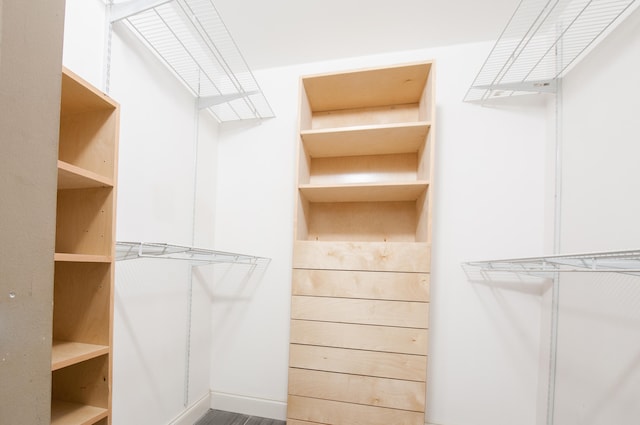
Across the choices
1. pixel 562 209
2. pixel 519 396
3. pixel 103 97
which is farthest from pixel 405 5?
pixel 519 396

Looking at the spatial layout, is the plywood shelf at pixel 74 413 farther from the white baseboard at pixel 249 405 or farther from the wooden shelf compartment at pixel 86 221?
the white baseboard at pixel 249 405

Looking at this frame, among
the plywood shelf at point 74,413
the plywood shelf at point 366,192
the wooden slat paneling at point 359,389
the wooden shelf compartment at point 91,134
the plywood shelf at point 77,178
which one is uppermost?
the wooden shelf compartment at point 91,134

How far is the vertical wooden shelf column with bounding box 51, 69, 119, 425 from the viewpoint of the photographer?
2.52 feet

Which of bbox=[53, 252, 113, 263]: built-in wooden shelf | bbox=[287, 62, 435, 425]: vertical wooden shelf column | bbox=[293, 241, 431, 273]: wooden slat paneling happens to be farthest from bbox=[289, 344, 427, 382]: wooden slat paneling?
bbox=[53, 252, 113, 263]: built-in wooden shelf

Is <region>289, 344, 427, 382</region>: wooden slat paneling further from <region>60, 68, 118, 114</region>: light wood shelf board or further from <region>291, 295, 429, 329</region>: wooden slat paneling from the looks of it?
<region>60, 68, 118, 114</region>: light wood shelf board

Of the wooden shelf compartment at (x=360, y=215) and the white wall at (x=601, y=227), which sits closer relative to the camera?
the white wall at (x=601, y=227)

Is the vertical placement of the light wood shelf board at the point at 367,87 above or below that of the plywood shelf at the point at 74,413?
above

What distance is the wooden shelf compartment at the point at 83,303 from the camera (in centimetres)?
78

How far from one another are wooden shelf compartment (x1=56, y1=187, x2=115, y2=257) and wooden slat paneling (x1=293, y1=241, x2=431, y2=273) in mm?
725

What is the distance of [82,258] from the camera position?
2.33ft

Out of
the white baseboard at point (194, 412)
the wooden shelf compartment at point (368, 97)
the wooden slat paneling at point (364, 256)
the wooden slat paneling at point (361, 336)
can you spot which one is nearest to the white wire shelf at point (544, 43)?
the wooden shelf compartment at point (368, 97)

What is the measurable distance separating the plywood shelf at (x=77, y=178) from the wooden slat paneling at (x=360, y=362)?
3.21 ft

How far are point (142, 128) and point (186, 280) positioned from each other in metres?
0.76

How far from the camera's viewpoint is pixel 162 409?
1280mm
